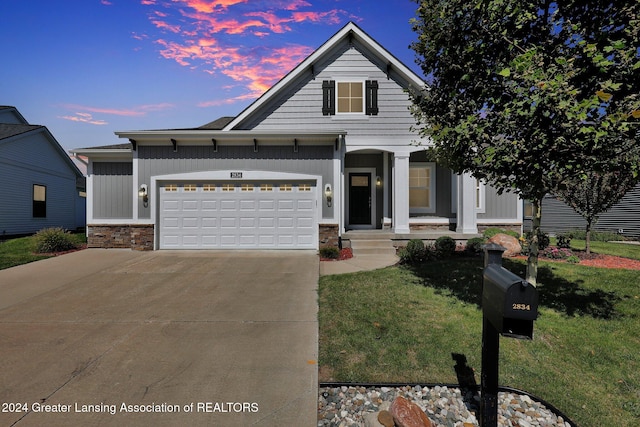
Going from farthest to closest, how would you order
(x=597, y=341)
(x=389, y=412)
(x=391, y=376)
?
(x=597, y=341), (x=391, y=376), (x=389, y=412)

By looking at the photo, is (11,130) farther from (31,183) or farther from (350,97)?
(350,97)

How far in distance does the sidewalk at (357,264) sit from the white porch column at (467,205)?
135 inches

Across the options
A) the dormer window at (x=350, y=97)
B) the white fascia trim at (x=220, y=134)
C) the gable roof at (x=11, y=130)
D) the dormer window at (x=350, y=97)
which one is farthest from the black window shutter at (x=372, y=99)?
the gable roof at (x=11, y=130)

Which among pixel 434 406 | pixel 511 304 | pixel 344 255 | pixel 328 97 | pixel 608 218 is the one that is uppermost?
pixel 328 97

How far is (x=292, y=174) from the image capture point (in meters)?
11.0

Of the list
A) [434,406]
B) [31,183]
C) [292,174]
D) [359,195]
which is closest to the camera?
[434,406]

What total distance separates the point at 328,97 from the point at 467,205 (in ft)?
21.4

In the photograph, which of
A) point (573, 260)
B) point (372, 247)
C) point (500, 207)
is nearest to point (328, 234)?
point (372, 247)

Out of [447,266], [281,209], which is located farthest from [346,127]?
[447,266]

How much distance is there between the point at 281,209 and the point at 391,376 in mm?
8204

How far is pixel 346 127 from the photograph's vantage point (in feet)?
39.1

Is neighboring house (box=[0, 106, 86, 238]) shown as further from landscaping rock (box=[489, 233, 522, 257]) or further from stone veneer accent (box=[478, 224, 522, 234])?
stone veneer accent (box=[478, 224, 522, 234])

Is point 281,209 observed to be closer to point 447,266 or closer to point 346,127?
point 346,127

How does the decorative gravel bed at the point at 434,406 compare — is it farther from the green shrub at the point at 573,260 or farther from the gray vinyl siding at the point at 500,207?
the gray vinyl siding at the point at 500,207
